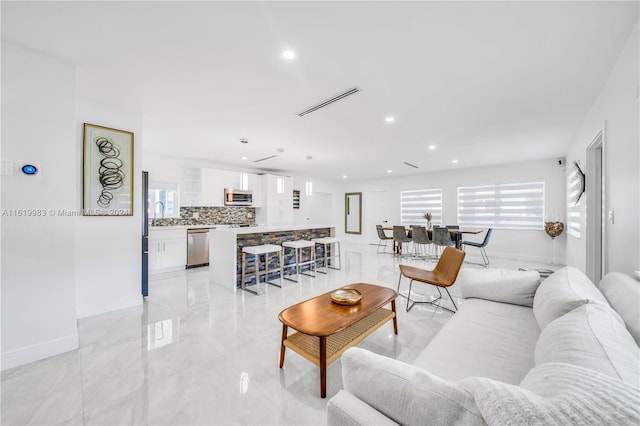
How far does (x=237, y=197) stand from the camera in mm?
6449

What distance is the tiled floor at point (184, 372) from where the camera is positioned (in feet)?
5.01

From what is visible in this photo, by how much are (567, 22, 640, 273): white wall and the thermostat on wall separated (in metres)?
4.45

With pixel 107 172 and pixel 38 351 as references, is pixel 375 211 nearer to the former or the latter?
pixel 107 172

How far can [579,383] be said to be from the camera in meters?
0.58

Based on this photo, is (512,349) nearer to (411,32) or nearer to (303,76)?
(411,32)

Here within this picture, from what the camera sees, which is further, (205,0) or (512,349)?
(205,0)

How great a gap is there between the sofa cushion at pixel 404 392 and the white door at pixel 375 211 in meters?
8.33

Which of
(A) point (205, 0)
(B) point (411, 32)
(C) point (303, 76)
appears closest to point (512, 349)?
(B) point (411, 32)

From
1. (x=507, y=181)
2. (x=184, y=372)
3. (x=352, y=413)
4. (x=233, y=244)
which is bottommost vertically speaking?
(x=184, y=372)

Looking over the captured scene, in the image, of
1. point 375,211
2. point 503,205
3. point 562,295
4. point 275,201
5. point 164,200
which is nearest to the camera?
point 562,295

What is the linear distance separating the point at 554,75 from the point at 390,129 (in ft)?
6.09

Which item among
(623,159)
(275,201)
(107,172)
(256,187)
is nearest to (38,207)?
(107,172)

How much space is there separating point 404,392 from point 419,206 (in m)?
8.08

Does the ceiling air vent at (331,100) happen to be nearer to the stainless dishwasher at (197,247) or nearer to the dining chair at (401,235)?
the stainless dishwasher at (197,247)
